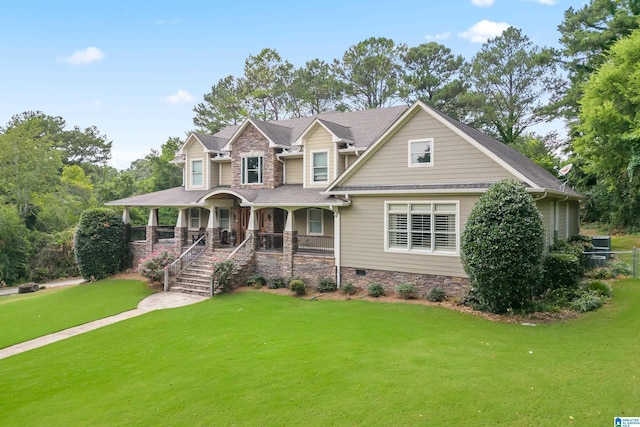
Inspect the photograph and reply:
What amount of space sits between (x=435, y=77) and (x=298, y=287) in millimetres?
29748

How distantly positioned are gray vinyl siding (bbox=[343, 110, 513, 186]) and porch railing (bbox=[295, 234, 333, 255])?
13.4 ft

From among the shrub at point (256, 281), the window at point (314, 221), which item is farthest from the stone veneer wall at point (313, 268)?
the window at point (314, 221)

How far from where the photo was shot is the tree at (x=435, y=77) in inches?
1436

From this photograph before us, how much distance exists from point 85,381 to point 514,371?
29.5 feet

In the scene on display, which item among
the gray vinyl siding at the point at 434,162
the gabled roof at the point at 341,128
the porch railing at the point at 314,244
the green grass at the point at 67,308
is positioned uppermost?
the gabled roof at the point at 341,128

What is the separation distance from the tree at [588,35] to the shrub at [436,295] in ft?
82.5

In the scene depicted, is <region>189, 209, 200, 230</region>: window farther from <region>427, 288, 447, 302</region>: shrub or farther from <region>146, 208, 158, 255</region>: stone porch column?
<region>427, 288, 447, 302</region>: shrub

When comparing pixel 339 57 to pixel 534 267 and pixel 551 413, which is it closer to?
pixel 534 267

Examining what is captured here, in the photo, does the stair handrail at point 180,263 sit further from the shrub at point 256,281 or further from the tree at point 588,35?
the tree at point 588,35

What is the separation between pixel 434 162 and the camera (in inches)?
562

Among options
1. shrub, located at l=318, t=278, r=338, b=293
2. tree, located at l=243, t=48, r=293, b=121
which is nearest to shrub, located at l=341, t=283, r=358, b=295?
shrub, located at l=318, t=278, r=338, b=293

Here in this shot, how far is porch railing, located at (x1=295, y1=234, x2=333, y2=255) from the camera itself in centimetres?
1856

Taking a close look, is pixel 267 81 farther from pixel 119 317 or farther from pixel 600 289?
pixel 600 289

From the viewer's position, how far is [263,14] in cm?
2439
